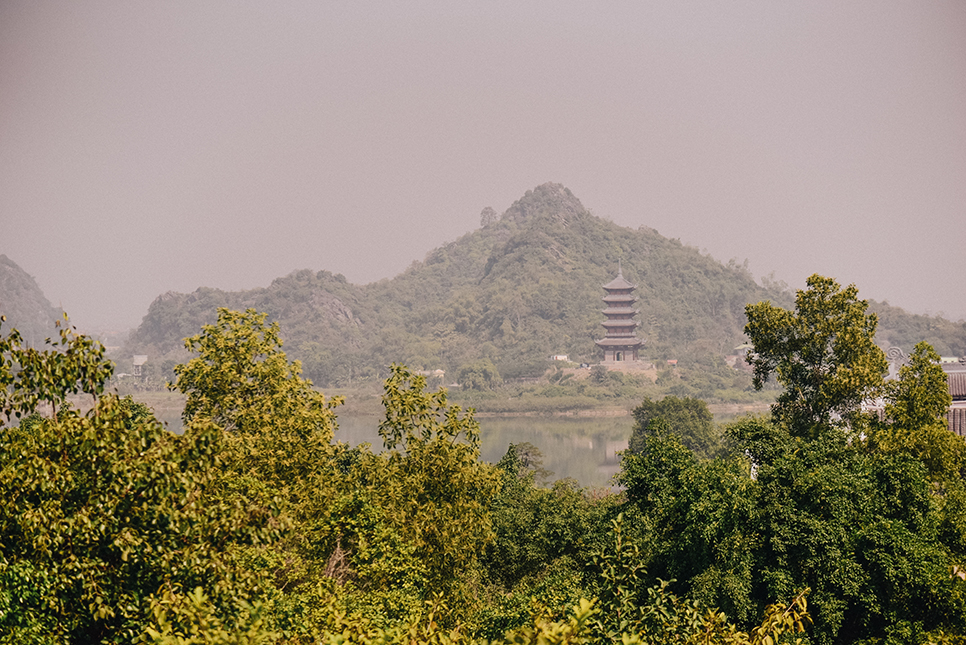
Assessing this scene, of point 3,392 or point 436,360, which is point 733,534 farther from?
point 436,360

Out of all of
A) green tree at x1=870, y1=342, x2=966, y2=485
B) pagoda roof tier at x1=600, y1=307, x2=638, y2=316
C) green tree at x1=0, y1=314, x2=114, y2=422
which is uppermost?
pagoda roof tier at x1=600, y1=307, x2=638, y2=316

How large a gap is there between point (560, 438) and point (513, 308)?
5138 centimetres

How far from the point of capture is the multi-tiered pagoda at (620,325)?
78600 millimetres

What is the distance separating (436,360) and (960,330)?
59.6 metres

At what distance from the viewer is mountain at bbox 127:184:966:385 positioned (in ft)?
313

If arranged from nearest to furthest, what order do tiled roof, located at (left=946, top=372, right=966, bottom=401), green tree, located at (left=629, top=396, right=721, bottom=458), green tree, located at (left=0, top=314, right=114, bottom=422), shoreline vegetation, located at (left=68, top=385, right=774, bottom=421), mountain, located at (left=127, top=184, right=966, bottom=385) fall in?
green tree, located at (left=0, top=314, right=114, bottom=422) → tiled roof, located at (left=946, top=372, right=966, bottom=401) → green tree, located at (left=629, top=396, right=721, bottom=458) → shoreline vegetation, located at (left=68, top=385, right=774, bottom=421) → mountain, located at (left=127, top=184, right=966, bottom=385)

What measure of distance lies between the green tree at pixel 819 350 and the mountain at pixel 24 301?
121m

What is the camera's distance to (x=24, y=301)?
12231cm

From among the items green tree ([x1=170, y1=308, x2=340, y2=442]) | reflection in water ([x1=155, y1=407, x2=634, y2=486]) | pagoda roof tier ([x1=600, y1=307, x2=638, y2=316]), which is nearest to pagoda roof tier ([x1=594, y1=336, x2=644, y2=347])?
pagoda roof tier ([x1=600, y1=307, x2=638, y2=316])

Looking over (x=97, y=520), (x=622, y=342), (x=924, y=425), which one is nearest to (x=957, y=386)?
(x=924, y=425)

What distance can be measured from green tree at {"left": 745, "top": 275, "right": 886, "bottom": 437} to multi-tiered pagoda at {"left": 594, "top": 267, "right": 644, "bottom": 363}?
210 ft

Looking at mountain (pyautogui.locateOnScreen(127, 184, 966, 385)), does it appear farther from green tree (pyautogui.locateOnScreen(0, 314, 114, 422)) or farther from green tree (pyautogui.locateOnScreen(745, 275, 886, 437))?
green tree (pyautogui.locateOnScreen(0, 314, 114, 422))

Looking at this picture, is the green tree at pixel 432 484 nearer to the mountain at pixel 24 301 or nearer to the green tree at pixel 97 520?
the green tree at pixel 97 520

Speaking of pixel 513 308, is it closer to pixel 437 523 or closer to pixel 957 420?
pixel 957 420
